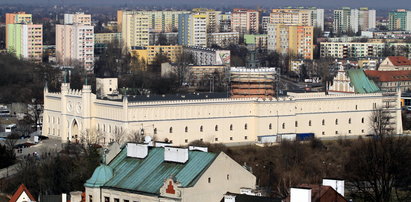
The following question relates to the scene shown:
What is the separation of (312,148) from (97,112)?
10.4 metres

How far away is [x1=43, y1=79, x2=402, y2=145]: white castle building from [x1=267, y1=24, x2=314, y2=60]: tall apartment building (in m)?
55.0

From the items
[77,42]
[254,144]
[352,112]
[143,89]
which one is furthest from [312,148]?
[77,42]

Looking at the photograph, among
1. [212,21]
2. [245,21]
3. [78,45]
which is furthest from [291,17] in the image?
[78,45]

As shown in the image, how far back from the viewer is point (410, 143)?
5891 cm

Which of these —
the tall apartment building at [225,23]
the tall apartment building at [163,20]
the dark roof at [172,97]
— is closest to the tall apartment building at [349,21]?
the tall apartment building at [225,23]

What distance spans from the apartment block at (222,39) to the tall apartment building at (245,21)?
20221 millimetres

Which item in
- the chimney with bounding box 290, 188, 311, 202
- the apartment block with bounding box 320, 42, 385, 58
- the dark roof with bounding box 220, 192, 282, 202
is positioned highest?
the apartment block with bounding box 320, 42, 385, 58

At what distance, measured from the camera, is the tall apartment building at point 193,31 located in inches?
5300

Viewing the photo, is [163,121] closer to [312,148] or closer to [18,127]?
[312,148]

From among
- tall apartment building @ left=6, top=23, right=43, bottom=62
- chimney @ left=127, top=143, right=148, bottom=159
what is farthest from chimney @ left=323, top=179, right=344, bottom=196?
tall apartment building @ left=6, top=23, right=43, bottom=62

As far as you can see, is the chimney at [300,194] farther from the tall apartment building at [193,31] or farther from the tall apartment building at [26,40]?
the tall apartment building at [193,31]

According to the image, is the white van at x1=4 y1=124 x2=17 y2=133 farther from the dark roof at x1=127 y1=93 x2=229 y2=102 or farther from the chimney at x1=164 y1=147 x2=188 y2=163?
the chimney at x1=164 y1=147 x2=188 y2=163

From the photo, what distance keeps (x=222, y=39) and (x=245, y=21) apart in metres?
29.5

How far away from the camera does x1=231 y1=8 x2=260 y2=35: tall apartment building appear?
6719 inches
